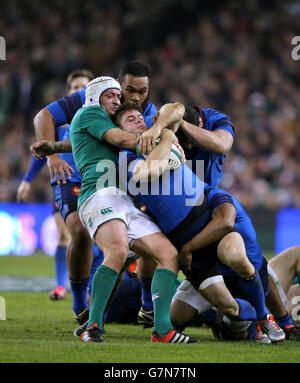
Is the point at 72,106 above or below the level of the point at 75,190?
above

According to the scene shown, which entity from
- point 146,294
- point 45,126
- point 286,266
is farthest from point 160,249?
point 45,126

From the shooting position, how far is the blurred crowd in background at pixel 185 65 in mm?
15938

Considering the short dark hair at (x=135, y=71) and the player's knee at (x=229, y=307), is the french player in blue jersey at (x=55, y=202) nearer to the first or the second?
the short dark hair at (x=135, y=71)

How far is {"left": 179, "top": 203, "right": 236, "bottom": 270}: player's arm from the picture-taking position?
4.83m

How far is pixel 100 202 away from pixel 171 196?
0.47m

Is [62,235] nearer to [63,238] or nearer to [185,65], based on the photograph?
[63,238]

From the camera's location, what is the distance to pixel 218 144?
5.25 meters

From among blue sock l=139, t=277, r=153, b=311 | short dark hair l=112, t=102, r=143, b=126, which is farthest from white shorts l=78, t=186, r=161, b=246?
blue sock l=139, t=277, r=153, b=311

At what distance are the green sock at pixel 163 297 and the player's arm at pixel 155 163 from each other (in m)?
0.63

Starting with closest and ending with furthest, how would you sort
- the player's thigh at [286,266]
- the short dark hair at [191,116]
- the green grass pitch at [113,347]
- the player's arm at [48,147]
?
the green grass pitch at [113,347]
the short dark hair at [191,116]
the player's arm at [48,147]
the player's thigh at [286,266]

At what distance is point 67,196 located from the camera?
6.11 meters

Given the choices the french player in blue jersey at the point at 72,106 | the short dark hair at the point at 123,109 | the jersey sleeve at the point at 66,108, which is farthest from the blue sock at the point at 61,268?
the short dark hair at the point at 123,109

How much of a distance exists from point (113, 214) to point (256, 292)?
1.10m
